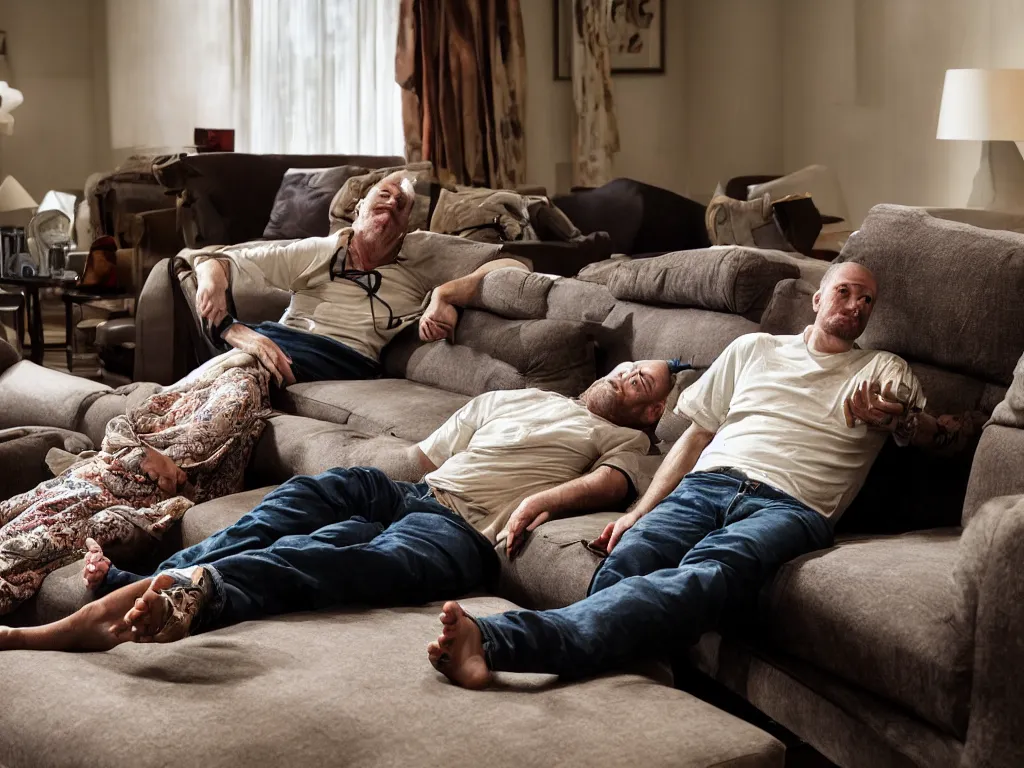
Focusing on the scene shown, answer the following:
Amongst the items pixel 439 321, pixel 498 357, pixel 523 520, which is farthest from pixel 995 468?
pixel 439 321

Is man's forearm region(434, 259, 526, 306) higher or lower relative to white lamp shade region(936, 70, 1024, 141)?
lower

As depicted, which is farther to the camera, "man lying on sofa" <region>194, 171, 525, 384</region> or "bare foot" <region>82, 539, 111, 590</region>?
"man lying on sofa" <region>194, 171, 525, 384</region>

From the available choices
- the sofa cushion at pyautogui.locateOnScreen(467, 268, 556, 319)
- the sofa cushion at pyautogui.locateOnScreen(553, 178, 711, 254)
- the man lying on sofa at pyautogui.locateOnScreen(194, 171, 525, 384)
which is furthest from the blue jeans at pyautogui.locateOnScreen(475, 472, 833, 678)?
the sofa cushion at pyautogui.locateOnScreen(553, 178, 711, 254)

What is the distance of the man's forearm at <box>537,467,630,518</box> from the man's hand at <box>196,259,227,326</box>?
1.77m

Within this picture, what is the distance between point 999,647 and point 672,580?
0.54m

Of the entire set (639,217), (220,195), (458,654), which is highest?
(220,195)

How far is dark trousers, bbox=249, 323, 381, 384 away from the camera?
4035 millimetres

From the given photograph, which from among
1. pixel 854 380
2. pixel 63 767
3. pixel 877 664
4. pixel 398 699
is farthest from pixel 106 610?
pixel 854 380

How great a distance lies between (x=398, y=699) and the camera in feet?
5.82

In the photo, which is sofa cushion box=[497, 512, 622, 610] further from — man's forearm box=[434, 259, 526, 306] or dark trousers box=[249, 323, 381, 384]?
dark trousers box=[249, 323, 381, 384]

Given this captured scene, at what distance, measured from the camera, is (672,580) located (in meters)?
2.08

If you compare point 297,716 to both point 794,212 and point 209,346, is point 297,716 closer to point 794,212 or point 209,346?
point 209,346

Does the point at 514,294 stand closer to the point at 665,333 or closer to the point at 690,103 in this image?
the point at 665,333

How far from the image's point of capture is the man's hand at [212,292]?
399 cm
